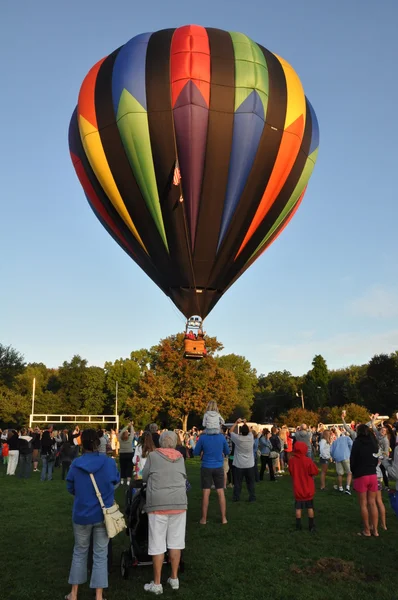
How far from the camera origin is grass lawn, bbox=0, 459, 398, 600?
17.1 feet

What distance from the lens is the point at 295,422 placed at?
44.2m

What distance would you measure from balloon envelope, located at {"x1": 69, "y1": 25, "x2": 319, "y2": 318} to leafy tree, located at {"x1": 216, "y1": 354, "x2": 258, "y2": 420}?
2250 inches

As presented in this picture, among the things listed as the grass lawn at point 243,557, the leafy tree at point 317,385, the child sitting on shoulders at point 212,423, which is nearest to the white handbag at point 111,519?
the grass lawn at point 243,557

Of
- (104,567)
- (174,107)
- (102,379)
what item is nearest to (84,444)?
(104,567)

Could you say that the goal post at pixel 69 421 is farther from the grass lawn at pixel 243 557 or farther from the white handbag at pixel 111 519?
the white handbag at pixel 111 519

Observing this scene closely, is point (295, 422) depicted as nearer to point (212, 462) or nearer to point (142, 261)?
point (142, 261)

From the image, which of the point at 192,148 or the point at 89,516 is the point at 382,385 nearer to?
the point at 192,148

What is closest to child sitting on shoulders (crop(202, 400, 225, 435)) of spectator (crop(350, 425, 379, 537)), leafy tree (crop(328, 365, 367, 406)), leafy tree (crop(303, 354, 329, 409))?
spectator (crop(350, 425, 379, 537))

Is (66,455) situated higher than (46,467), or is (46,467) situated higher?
(66,455)

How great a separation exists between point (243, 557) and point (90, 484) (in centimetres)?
262

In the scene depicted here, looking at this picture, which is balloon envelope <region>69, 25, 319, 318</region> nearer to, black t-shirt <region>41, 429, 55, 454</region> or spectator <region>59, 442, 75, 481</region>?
spectator <region>59, 442, 75, 481</region>

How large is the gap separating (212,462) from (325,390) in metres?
70.5

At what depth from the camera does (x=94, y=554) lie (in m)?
4.89

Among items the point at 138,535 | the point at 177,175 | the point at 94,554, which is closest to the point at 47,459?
the point at 177,175
